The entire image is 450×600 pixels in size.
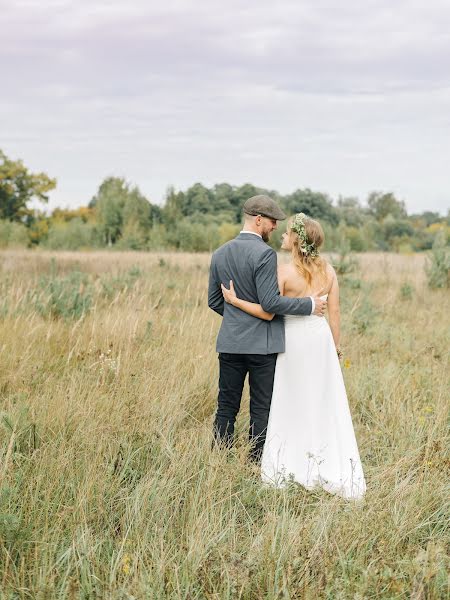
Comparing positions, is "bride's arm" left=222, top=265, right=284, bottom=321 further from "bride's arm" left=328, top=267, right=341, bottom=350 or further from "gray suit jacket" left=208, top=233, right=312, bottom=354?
"bride's arm" left=328, top=267, right=341, bottom=350

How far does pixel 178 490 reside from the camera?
3600 millimetres

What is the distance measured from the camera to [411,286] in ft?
43.4

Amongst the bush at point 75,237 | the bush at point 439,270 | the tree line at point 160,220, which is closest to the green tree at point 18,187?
the tree line at point 160,220

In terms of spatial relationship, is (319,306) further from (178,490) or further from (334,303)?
(178,490)

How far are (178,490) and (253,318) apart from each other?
119 cm

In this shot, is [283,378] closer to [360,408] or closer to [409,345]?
[360,408]

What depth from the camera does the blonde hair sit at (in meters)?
4.22

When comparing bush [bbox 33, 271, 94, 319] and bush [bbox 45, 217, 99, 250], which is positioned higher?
bush [bbox 45, 217, 99, 250]

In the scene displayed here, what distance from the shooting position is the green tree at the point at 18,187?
50.1 m

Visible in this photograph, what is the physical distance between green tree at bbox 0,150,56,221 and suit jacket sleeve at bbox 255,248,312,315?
47935 mm

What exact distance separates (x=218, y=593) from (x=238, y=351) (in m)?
1.74

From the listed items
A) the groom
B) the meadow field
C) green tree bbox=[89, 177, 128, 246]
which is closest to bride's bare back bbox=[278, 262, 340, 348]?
the groom

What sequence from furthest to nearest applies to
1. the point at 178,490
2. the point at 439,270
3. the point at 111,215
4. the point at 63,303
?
1. the point at 111,215
2. the point at 439,270
3. the point at 63,303
4. the point at 178,490

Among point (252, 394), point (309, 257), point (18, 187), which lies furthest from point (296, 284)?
point (18, 187)
